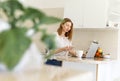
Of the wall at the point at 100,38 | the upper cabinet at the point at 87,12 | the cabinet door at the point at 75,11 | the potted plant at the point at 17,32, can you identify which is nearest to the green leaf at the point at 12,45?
the potted plant at the point at 17,32

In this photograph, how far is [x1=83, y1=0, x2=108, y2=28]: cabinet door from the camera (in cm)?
347

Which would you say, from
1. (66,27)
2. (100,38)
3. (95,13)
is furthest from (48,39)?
(100,38)

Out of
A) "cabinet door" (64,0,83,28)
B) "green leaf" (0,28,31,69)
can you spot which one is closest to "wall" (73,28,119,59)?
"cabinet door" (64,0,83,28)

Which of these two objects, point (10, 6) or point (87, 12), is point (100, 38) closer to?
point (87, 12)

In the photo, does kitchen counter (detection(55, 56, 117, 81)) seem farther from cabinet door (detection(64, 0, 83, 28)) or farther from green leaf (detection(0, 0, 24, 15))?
green leaf (detection(0, 0, 24, 15))

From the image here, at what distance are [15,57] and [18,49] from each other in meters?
0.03

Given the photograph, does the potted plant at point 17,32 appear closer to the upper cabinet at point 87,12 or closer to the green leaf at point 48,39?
the green leaf at point 48,39

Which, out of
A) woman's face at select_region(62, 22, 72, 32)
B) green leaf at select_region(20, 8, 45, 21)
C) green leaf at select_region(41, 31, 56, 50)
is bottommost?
woman's face at select_region(62, 22, 72, 32)

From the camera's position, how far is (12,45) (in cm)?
62

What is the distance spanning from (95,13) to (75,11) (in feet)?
1.26

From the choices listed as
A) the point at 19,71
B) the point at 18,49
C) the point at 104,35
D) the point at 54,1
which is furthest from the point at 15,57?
the point at 54,1

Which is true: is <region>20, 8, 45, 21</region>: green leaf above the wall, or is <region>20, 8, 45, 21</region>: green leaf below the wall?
above

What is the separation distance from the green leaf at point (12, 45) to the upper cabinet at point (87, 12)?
2.94 meters

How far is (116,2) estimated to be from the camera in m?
3.75
